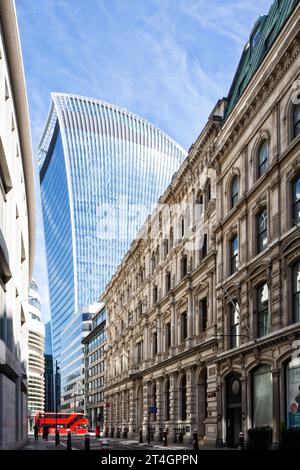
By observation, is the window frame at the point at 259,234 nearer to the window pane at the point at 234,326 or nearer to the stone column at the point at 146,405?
the window pane at the point at 234,326

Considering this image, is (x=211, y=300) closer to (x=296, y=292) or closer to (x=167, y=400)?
(x=296, y=292)

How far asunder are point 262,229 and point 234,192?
5.95 m

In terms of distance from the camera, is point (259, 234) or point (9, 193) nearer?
point (259, 234)

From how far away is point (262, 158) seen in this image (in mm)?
36469

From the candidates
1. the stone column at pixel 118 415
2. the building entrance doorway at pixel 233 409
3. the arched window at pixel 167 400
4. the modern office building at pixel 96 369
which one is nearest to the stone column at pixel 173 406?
the arched window at pixel 167 400

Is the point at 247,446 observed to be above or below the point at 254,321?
below

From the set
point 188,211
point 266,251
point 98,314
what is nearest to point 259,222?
point 266,251

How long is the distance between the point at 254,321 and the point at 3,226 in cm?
1338

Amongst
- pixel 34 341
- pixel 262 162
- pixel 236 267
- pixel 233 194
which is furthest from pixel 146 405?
pixel 34 341

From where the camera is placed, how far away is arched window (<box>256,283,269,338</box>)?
34178 millimetres

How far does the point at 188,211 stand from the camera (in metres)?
52.3

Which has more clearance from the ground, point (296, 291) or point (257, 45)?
point (257, 45)

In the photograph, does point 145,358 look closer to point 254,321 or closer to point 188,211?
point 188,211
